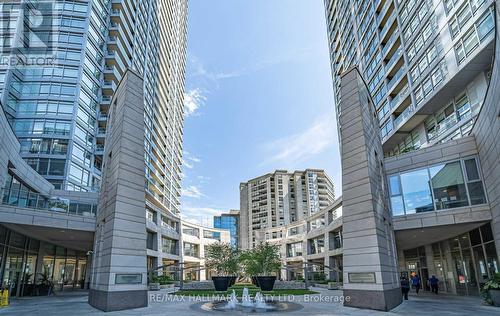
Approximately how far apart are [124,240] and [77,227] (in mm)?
10303

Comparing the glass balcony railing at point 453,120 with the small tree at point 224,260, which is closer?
the glass balcony railing at point 453,120

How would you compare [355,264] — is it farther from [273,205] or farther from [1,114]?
[273,205]

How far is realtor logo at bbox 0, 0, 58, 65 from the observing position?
3812cm

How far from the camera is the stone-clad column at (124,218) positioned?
1298 cm

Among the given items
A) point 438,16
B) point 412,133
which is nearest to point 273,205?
point 412,133

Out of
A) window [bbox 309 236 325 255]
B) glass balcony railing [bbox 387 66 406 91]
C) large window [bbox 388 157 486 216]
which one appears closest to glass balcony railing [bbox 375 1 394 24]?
glass balcony railing [bbox 387 66 406 91]

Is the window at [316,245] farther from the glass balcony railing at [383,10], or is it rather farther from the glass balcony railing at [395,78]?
the glass balcony railing at [383,10]

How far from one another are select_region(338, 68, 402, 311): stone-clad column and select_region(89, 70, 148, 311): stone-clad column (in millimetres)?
8676

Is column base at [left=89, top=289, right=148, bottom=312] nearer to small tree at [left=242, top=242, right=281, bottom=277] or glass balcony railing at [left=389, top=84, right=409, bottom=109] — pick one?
small tree at [left=242, top=242, right=281, bottom=277]

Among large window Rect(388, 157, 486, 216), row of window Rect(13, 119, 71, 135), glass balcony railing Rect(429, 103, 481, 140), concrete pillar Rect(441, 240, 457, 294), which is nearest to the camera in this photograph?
large window Rect(388, 157, 486, 216)

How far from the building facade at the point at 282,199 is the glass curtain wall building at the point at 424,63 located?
8565 centimetres

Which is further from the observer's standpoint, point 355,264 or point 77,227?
point 77,227

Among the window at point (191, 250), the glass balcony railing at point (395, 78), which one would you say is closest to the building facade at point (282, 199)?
the window at point (191, 250)

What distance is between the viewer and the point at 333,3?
59.2 m
